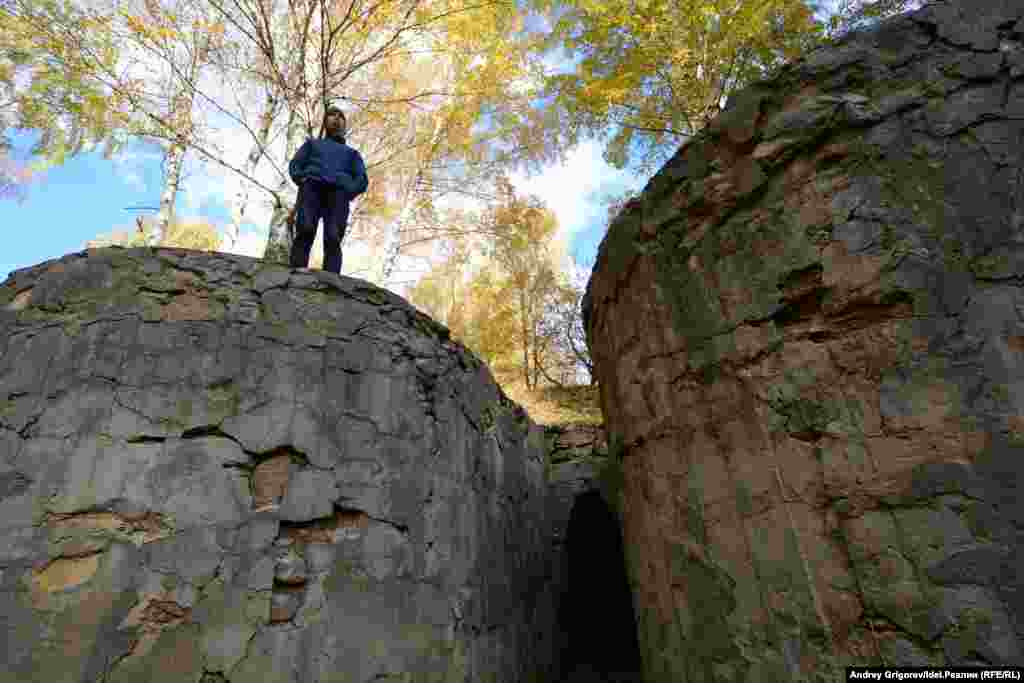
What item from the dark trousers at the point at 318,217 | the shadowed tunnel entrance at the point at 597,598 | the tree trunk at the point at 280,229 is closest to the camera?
the dark trousers at the point at 318,217

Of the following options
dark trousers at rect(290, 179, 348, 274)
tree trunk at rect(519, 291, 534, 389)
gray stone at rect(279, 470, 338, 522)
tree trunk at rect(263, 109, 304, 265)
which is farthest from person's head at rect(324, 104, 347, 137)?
tree trunk at rect(519, 291, 534, 389)

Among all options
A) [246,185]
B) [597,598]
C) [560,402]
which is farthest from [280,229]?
[560,402]

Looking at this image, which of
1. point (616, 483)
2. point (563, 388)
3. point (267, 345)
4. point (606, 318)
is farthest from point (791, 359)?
point (563, 388)

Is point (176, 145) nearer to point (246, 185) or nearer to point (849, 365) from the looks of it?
point (246, 185)

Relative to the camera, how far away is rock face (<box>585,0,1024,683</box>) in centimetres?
196

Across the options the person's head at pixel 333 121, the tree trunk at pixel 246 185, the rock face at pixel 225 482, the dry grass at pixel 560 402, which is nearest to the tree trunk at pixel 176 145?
the tree trunk at pixel 246 185

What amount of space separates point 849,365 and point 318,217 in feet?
11.7

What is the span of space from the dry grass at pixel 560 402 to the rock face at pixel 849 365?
20.0 ft

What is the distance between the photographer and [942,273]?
2.16 meters

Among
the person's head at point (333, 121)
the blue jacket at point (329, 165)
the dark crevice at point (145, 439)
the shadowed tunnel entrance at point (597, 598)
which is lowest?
the shadowed tunnel entrance at point (597, 598)

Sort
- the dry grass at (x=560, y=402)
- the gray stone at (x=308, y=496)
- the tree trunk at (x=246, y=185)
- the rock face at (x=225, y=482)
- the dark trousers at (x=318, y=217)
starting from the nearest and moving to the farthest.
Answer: the rock face at (x=225, y=482), the gray stone at (x=308, y=496), the dark trousers at (x=318, y=217), the tree trunk at (x=246, y=185), the dry grass at (x=560, y=402)

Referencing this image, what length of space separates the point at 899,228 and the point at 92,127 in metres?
8.86

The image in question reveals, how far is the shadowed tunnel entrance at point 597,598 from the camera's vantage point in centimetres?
633

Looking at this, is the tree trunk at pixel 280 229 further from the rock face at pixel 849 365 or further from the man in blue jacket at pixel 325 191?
the rock face at pixel 849 365
